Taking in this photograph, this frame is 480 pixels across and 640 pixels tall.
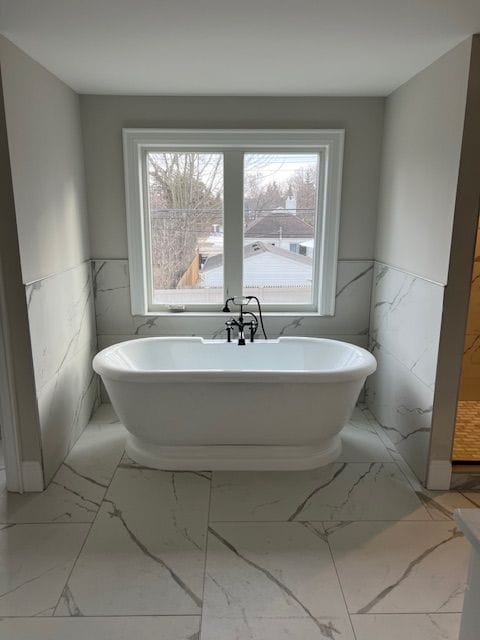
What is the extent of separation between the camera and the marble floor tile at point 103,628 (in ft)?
5.28

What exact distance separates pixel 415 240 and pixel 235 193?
1362 mm

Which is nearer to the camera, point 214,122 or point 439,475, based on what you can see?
point 439,475

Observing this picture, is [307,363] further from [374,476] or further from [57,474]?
[57,474]

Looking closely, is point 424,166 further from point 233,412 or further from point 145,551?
point 145,551

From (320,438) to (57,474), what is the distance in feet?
5.15

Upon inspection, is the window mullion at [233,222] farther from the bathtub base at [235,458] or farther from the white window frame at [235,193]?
the bathtub base at [235,458]

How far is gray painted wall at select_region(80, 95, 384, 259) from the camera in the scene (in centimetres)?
311

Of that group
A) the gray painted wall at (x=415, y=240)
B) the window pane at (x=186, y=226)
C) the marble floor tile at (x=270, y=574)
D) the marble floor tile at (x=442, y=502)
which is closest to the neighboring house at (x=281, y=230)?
the window pane at (x=186, y=226)

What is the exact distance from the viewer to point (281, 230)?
3.41 m

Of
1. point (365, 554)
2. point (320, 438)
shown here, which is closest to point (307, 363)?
point (320, 438)

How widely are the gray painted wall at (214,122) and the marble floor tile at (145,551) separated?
6.33 feet

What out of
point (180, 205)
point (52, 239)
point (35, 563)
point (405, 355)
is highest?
point (180, 205)

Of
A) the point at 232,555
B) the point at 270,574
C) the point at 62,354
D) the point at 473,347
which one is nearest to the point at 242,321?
the point at 62,354

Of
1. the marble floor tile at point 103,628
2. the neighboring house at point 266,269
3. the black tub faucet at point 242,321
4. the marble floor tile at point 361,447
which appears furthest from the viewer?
the neighboring house at point 266,269
